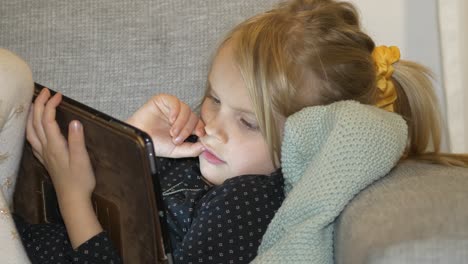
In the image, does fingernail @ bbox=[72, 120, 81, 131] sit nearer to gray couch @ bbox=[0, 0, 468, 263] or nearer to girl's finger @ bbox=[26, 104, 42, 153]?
girl's finger @ bbox=[26, 104, 42, 153]

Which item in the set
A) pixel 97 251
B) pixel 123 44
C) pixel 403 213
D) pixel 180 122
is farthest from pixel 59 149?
pixel 403 213

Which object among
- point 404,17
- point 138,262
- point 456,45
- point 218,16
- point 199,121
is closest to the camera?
point 138,262

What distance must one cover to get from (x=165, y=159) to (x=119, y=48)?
241 millimetres

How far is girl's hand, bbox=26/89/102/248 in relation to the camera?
3.20 ft

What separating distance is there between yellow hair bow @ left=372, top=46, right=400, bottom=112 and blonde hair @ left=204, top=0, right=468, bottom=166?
Result: 0.5 inches

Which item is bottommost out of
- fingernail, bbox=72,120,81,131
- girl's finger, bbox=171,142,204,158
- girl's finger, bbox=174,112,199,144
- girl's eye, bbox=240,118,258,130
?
girl's finger, bbox=171,142,204,158

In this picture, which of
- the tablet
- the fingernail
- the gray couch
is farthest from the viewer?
the gray couch

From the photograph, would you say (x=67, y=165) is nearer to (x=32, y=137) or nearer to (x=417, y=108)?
(x=32, y=137)

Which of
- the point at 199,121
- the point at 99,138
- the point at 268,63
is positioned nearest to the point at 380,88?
the point at 268,63

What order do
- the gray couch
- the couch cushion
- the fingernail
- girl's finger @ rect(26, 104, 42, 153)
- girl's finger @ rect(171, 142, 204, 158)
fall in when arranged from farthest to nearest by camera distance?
the gray couch
girl's finger @ rect(171, 142, 204, 158)
girl's finger @ rect(26, 104, 42, 153)
the fingernail
the couch cushion

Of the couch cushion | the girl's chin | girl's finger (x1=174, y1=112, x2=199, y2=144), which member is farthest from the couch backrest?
the couch cushion

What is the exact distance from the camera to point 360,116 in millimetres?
904

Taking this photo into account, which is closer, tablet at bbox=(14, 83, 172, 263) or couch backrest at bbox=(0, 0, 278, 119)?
tablet at bbox=(14, 83, 172, 263)

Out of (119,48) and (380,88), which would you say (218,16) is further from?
(380,88)
